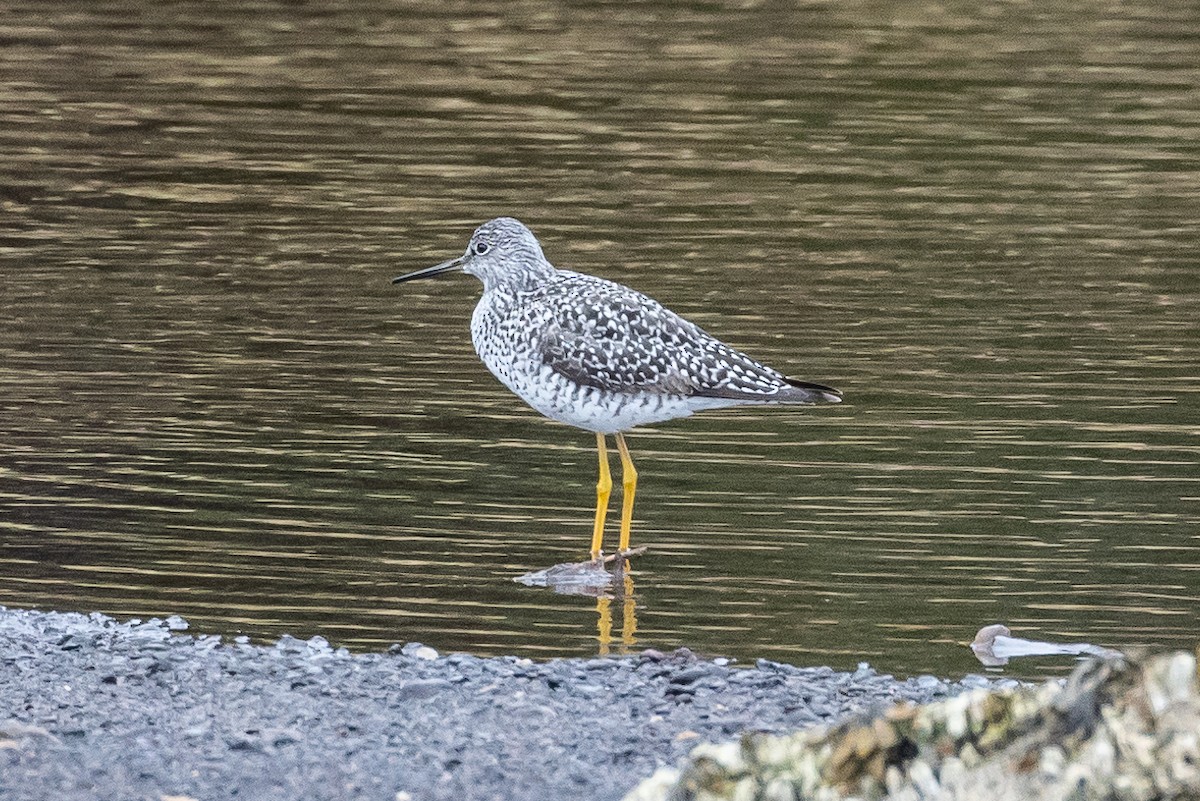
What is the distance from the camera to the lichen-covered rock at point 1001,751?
20.2ft

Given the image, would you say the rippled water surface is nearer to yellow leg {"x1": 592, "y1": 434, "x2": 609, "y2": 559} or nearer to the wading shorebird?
yellow leg {"x1": 592, "y1": 434, "x2": 609, "y2": 559}

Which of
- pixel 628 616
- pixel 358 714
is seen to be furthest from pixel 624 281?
pixel 358 714

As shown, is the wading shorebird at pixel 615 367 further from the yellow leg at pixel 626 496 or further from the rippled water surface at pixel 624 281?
the rippled water surface at pixel 624 281

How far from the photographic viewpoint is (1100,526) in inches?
454

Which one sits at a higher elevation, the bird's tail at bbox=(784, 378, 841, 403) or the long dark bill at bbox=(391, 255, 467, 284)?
the long dark bill at bbox=(391, 255, 467, 284)

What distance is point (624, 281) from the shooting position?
54.9 ft

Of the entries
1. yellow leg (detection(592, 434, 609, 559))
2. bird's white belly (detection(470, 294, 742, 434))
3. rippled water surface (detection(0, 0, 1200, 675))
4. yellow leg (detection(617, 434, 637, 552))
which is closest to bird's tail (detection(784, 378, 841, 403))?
bird's white belly (detection(470, 294, 742, 434))

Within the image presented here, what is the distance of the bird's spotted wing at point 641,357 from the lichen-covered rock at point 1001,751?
15.5ft

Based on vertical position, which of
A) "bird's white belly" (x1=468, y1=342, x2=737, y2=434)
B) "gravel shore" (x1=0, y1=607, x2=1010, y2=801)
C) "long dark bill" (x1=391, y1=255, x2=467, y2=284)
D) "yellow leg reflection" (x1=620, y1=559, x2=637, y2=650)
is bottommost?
"gravel shore" (x1=0, y1=607, x2=1010, y2=801)

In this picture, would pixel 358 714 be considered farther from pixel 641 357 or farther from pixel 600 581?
pixel 641 357

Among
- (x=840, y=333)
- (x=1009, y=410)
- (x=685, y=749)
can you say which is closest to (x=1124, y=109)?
(x=840, y=333)

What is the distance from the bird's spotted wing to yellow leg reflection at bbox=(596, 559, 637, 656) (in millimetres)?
947

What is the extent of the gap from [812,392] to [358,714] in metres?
3.61

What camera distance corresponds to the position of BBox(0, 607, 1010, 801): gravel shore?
7.68 metres
